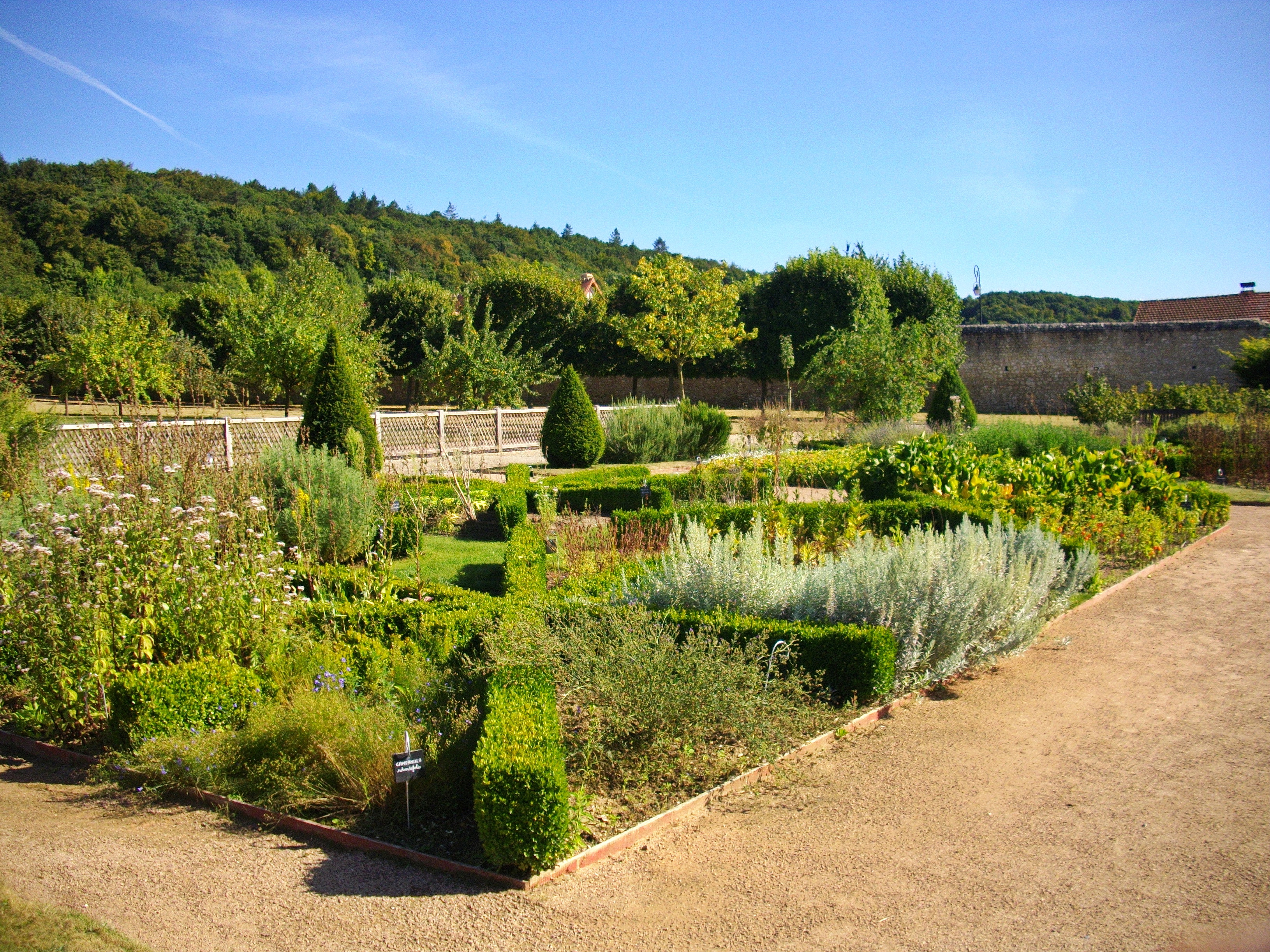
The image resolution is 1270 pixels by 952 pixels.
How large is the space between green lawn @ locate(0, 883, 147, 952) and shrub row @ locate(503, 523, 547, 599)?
297 centimetres

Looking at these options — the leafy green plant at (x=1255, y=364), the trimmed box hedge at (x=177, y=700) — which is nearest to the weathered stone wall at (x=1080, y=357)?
the leafy green plant at (x=1255, y=364)

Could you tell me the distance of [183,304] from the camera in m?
33.4

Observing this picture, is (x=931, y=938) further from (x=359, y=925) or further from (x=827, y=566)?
(x=827, y=566)

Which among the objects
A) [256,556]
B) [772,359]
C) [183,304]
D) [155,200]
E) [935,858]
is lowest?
[935,858]

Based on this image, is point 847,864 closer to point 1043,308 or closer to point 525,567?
point 525,567

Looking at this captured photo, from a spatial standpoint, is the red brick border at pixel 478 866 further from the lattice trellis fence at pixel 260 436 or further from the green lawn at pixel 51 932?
the lattice trellis fence at pixel 260 436

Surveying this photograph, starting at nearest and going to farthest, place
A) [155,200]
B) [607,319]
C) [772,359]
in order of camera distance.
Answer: [772,359] < [607,319] < [155,200]

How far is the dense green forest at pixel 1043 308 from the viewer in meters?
46.1

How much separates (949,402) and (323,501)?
50.9ft

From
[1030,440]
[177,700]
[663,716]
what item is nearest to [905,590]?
[663,716]

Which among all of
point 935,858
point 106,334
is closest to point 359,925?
point 935,858

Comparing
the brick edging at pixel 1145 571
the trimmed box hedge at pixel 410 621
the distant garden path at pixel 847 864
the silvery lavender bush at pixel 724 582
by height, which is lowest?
the distant garden path at pixel 847 864

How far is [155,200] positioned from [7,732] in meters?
45.6

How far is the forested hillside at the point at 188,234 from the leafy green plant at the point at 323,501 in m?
23.5
